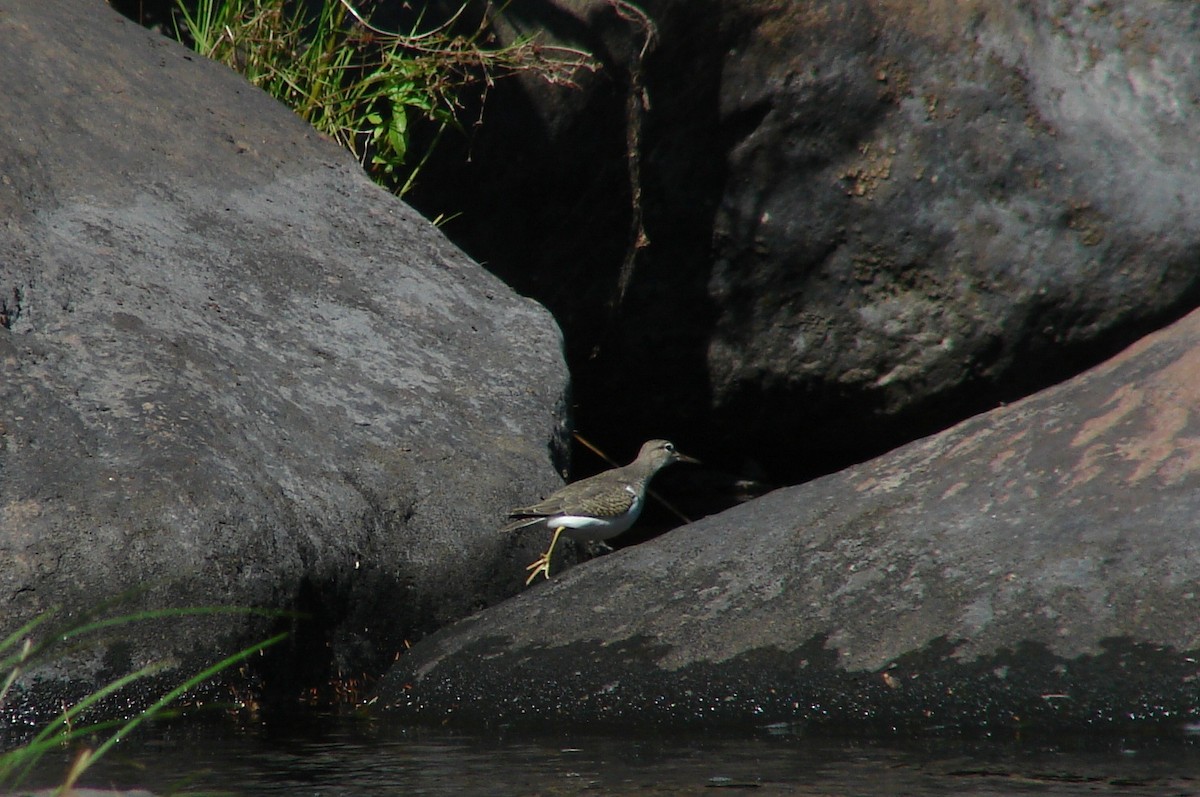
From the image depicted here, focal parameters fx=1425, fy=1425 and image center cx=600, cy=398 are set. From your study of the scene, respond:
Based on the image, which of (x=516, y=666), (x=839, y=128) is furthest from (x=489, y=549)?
(x=839, y=128)

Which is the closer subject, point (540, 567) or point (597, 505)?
point (540, 567)

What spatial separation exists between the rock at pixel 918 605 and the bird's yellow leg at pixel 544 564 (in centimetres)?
17

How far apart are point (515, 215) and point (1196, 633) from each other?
429 centimetres

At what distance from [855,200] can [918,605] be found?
2775mm

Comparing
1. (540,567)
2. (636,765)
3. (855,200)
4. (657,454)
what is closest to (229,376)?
(540,567)

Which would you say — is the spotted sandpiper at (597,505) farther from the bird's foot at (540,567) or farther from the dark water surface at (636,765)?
the dark water surface at (636,765)

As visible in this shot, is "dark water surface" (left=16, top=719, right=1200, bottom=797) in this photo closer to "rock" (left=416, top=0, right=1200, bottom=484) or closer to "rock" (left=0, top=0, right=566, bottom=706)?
"rock" (left=0, top=0, right=566, bottom=706)

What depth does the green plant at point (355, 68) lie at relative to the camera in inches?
287

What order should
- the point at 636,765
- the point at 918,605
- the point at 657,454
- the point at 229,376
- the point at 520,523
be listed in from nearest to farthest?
the point at 636,765, the point at 918,605, the point at 229,376, the point at 520,523, the point at 657,454

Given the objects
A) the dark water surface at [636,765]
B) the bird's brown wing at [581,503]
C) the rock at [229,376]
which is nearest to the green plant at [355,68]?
the rock at [229,376]

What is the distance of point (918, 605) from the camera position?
450cm

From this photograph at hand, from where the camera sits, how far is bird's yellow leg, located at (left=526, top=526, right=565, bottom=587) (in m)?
5.52

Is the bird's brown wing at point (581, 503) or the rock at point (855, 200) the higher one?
the rock at point (855, 200)

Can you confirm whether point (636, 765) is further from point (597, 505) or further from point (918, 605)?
point (597, 505)
